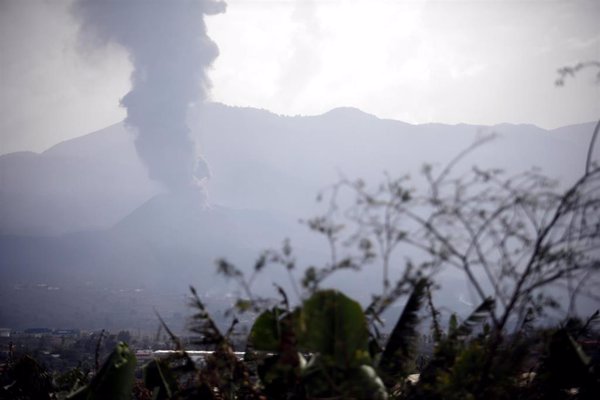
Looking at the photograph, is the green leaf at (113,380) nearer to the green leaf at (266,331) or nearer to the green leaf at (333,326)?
the green leaf at (266,331)

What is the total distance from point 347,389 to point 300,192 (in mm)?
152048

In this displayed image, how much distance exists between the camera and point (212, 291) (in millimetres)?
93312

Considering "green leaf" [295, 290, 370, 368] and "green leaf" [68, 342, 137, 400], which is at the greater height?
"green leaf" [295, 290, 370, 368]

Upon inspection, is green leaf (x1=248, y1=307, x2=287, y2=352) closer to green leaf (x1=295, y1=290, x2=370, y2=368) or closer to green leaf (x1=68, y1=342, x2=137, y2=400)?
green leaf (x1=295, y1=290, x2=370, y2=368)

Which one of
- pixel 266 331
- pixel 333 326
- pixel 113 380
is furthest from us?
pixel 113 380

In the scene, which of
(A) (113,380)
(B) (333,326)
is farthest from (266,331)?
(A) (113,380)

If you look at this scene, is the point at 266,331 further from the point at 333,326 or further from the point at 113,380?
the point at 113,380

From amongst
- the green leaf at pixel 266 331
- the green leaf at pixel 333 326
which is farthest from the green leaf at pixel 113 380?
the green leaf at pixel 333 326

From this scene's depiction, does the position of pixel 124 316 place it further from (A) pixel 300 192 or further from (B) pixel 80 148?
(B) pixel 80 148

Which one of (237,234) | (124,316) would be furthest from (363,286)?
(237,234)

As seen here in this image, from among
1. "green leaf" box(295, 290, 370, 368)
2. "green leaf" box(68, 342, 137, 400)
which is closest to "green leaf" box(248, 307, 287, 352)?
"green leaf" box(295, 290, 370, 368)

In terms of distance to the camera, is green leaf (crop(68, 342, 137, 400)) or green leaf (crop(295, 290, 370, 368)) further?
green leaf (crop(68, 342, 137, 400))

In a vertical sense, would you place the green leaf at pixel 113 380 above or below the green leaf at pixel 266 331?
below

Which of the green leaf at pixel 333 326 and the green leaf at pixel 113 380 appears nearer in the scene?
the green leaf at pixel 333 326
